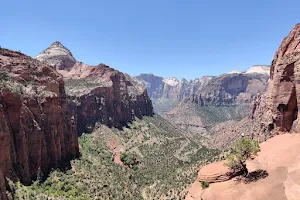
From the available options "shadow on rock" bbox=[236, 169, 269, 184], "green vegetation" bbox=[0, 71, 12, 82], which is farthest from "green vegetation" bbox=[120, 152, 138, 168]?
"shadow on rock" bbox=[236, 169, 269, 184]

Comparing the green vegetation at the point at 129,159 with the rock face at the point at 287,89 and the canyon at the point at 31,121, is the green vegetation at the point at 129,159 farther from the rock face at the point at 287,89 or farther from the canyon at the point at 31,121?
the rock face at the point at 287,89

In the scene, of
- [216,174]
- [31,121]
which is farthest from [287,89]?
[31,121]

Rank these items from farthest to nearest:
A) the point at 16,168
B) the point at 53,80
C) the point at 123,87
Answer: the point at 123,87
the point at 53,80
the point at 16,168

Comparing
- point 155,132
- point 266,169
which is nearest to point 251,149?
point 266,169

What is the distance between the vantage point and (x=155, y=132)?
13175 cm

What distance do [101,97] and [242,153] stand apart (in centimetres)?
9145

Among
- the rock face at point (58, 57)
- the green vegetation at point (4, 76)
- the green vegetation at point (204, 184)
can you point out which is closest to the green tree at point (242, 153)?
the green vegetation at point (204, 184)

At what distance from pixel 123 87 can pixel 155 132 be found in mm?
34929

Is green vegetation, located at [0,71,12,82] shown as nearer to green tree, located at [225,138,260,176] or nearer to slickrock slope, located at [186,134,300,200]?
slickrock slope, located at [186,134,300,200]

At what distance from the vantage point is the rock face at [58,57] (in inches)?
6527

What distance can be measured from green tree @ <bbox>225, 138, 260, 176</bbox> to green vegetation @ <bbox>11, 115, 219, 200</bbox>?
51.8ft

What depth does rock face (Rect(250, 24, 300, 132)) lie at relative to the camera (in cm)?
4125

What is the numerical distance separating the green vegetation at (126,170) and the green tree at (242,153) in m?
15.8

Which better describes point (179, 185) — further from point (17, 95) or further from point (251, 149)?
point (17, 95)
